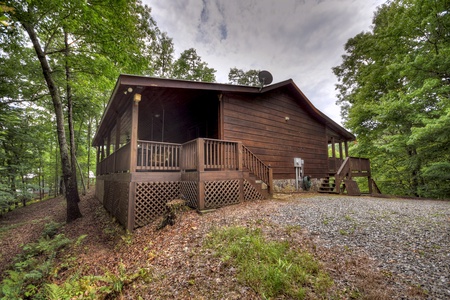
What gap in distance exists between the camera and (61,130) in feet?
25.7

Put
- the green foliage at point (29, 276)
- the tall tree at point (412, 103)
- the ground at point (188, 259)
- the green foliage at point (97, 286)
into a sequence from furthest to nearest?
the tall tree at point (412, 103) → the green foliage at point (29, 276) → the green foliage at point (97, 286) → the ground at point (188, 259)

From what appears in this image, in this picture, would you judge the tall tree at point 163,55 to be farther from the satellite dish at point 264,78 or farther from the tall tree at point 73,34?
the satellite dish at point 264,78

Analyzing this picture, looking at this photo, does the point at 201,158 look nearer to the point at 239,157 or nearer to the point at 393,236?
the point at 239,157

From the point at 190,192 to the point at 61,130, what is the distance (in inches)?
246

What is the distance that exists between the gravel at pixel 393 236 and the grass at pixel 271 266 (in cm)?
78

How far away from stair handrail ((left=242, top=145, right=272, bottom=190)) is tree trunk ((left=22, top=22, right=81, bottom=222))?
716cm

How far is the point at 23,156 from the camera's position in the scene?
1196 cm

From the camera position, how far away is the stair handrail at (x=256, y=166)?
702 centimetres

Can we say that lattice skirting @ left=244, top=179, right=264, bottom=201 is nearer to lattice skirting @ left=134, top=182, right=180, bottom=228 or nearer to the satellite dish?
lattice skirting @ left=134, top=182, right=180, bottom=228

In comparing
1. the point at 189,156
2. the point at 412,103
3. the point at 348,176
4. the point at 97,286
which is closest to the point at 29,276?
the point at 97,286

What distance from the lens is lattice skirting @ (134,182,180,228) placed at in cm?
563

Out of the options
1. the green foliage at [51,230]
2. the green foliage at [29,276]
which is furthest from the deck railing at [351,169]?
the green foliage at [51,230]

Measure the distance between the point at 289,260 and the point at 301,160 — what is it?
8544mm

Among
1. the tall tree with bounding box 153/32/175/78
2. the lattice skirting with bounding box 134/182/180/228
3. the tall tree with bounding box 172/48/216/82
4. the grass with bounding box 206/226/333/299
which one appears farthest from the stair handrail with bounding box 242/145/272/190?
the tall tree with bounding box 153/32/175/78
